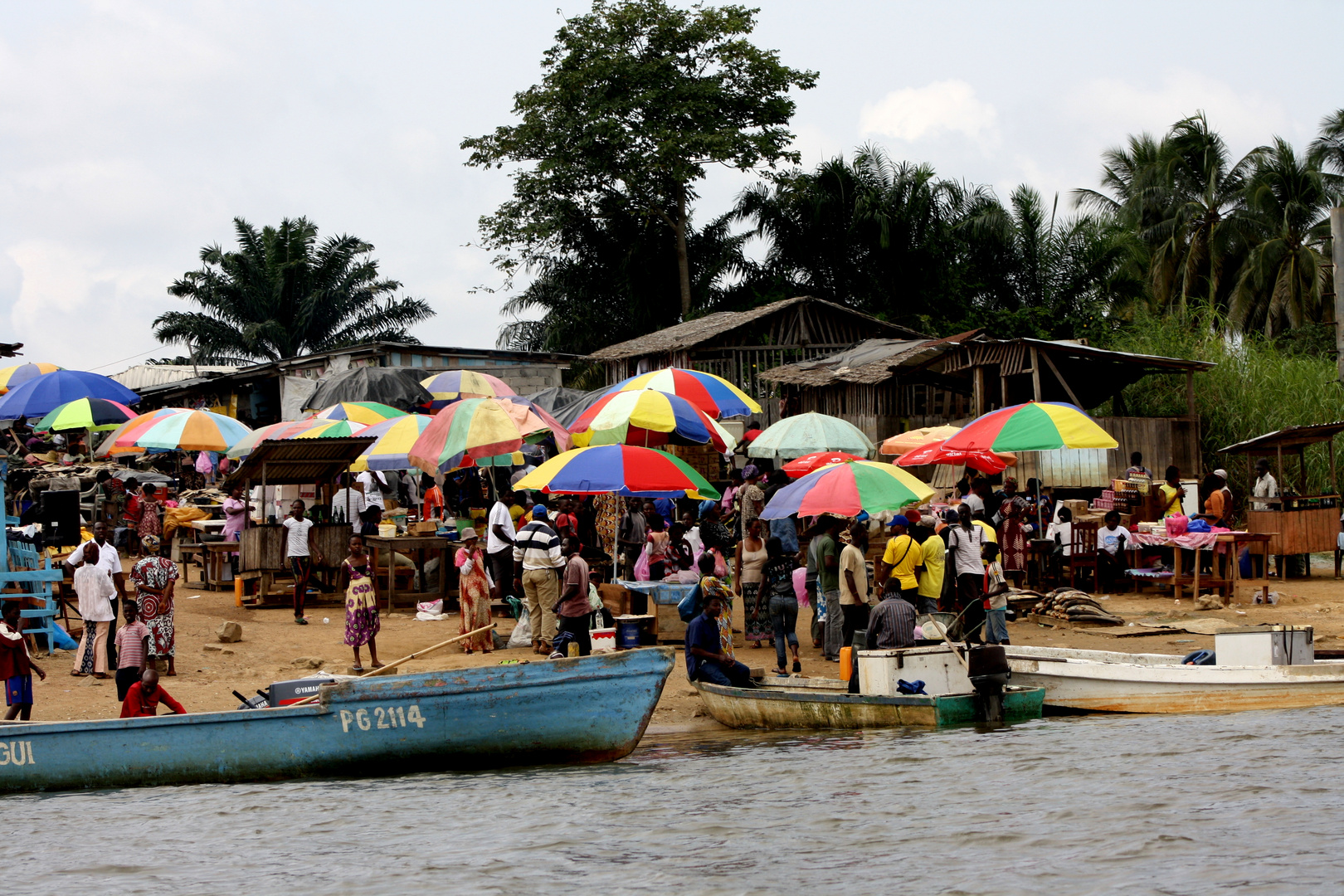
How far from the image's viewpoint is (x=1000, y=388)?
24812 mm

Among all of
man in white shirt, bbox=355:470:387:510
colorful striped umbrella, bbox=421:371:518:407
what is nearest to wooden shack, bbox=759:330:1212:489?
colorful striped umbrella, bbox=421:371:518:407

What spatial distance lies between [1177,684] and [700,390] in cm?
941

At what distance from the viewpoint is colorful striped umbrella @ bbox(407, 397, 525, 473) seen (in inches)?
664

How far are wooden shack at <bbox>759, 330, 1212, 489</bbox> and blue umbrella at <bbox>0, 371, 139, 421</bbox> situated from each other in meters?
13.8

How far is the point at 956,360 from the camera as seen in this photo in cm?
2448

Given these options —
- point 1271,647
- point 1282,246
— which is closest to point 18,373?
point 1271,647

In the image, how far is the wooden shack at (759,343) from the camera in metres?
30.3

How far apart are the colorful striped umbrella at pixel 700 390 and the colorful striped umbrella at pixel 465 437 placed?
2.65m

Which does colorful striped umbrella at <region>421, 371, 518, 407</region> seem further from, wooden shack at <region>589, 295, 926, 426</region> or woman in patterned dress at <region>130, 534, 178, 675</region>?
woman in patterned dress at <region>130, 534, 178, 675</region>

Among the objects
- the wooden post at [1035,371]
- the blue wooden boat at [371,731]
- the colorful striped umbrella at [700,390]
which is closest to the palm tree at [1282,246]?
the wooden post at [1035,371]

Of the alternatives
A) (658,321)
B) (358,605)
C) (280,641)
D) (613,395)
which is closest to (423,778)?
(358,605)

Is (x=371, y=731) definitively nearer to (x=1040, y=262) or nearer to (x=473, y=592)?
(x=473, y=592)

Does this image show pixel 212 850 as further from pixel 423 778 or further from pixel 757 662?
pixel 757 662

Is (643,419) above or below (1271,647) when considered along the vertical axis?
above
